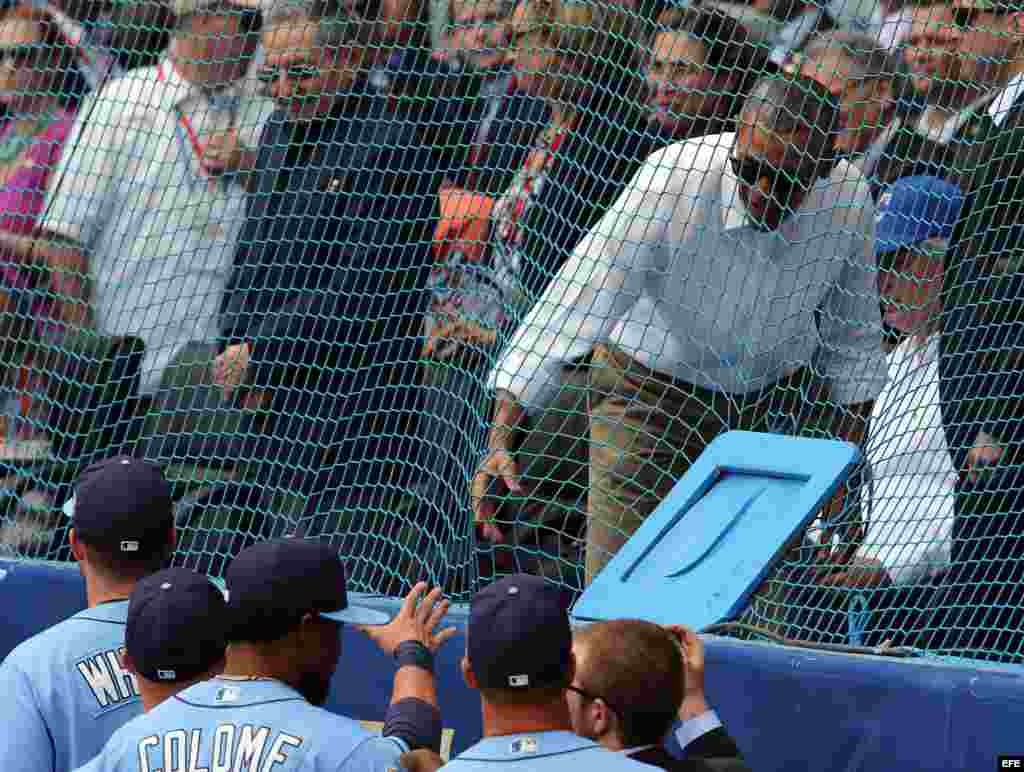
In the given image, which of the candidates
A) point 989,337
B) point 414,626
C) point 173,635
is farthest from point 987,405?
point 173,635

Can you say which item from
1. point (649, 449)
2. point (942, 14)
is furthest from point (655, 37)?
point (649, 449)

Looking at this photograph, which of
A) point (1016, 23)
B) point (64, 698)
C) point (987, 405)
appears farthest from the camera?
point (1016, 23)

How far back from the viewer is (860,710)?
374cm

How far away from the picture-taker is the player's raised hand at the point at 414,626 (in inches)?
150

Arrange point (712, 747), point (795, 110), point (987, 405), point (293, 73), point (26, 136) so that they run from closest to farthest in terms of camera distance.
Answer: point (712, 747) < point (795, 110) < point (987, 405) < point (293, 73) < point (26, 136)

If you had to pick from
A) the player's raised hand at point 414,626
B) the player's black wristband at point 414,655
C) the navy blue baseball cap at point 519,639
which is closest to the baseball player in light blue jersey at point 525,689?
the navy blue baseball cap at point 519,639

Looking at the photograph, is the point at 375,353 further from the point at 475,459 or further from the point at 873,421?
the point at 873,421

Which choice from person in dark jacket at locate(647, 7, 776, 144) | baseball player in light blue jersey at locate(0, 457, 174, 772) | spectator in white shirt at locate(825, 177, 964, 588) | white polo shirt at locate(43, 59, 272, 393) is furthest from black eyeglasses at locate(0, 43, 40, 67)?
spectator in white shirt at locate(825, 177, 964, 588)

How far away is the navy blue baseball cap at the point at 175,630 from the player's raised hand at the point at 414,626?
0.54 meters

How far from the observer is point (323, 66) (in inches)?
215

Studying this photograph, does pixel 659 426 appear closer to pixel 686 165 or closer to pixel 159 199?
pixel 686 165

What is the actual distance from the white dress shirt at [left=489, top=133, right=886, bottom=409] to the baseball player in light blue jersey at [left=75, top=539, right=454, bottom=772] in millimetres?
1430

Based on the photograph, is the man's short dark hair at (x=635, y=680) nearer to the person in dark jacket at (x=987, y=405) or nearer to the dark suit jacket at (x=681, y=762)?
the dark suit jacket at (x=681, y=762)

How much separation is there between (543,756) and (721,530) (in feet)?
4.71
